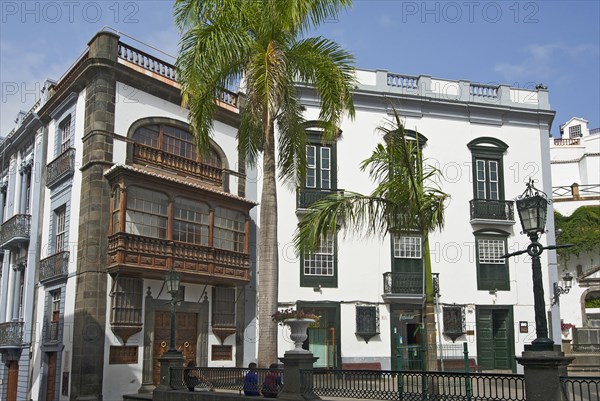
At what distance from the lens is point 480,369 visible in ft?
81.1

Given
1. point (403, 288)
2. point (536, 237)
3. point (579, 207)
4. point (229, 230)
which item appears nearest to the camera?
point (536, 237)

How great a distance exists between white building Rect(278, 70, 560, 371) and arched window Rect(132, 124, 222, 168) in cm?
369

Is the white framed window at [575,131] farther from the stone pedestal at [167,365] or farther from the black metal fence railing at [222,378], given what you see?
the black metal fence railing at [222,378]

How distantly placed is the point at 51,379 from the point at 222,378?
28.4 feet

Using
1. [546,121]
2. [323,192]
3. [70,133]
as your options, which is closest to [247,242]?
[323,192]

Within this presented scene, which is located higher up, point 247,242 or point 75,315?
point 247,242

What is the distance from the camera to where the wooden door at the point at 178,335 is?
66.1 ft

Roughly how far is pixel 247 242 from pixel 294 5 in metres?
9.98

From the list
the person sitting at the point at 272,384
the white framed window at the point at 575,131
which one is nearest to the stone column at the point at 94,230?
the person sitting at the point at 272,384

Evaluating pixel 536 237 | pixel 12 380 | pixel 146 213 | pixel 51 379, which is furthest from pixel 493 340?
pixel 12 380

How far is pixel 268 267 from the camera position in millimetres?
14469

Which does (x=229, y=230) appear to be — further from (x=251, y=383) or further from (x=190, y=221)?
(x=251, y=383)

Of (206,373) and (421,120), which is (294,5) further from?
(421,120)

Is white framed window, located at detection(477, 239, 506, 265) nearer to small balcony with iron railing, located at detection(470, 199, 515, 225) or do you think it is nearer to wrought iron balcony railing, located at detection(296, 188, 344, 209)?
small balcony with iron railing, located at detection(470, 199, 515, 225)
